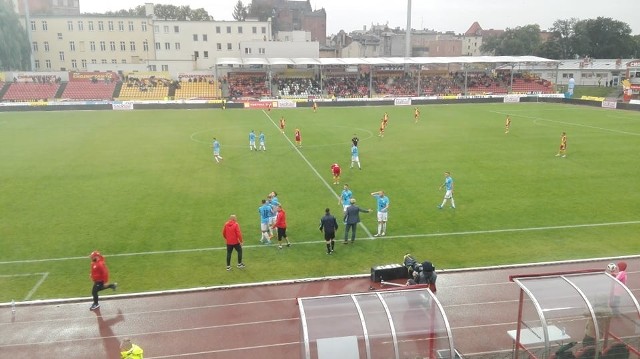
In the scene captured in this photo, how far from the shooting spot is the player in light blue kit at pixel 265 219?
15.9 meters

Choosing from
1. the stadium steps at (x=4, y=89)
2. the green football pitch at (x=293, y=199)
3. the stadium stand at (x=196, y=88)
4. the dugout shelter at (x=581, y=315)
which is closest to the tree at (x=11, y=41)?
the stadium steps at (x=4, y=89)

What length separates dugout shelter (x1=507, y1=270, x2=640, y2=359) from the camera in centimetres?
817

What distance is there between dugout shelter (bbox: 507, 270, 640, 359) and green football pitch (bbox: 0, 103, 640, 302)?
19.5ft

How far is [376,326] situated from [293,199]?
45.2ft

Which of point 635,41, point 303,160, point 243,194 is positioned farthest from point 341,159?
point 635,41

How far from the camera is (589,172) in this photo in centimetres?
2566

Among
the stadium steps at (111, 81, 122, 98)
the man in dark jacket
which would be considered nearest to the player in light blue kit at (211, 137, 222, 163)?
the man in dark jacket

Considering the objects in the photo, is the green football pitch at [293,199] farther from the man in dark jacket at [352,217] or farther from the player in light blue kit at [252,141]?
the player in light blue kit at [252,141]

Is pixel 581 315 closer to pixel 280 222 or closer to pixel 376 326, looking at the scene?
pixel 376 326

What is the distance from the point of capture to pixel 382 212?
16.6 m

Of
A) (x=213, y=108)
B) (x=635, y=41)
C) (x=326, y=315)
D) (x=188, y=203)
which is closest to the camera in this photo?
(x=326, y=315)

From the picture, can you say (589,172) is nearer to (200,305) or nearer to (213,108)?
(200,305)

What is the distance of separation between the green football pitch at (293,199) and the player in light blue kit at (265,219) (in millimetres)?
471

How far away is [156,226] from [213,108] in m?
44.5
